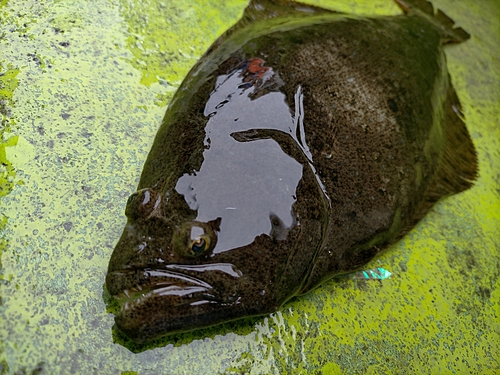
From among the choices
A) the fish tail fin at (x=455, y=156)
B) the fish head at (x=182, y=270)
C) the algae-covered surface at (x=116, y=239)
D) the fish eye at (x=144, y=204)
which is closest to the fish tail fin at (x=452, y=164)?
the fish tail fin at (x=455, y=156)

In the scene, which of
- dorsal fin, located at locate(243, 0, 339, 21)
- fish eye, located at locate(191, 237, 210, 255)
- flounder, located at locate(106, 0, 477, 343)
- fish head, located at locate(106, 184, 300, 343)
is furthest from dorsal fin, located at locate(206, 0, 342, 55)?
fish eye, located at locate(191, 237, 210, 255)

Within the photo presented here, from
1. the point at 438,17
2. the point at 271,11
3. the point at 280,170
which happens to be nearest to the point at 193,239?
the point at 280,170

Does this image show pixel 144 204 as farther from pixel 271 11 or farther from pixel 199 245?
pixel 271 11

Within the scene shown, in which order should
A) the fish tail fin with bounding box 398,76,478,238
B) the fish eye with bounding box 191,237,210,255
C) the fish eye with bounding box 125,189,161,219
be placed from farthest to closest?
1. the fish tail fin with bounding box 398,76,478,238
2. the fish eye with bounding box 125,189,161,219
3. the fish eye with bounding box 191,237,210,255

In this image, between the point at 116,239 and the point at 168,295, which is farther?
the point at 116,239

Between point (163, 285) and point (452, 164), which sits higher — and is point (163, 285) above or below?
below

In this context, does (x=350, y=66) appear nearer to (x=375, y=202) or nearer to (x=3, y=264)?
(x=375, y=202)

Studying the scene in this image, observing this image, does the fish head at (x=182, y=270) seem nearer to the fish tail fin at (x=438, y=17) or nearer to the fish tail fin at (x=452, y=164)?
the fish tail fin at (x=452, y=164)

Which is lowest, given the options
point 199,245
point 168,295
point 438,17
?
point 168,295

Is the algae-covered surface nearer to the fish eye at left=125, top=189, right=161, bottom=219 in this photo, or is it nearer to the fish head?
the fish head
